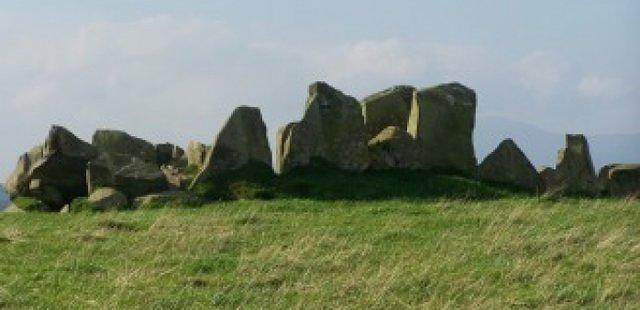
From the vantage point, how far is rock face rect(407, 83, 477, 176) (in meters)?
33.7

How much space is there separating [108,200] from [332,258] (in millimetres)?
13744

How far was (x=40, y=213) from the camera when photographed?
29062mm

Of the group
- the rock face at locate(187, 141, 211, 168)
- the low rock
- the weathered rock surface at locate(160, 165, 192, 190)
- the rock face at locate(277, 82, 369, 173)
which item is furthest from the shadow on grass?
the rock face at locate(187, 141, 211, 168)

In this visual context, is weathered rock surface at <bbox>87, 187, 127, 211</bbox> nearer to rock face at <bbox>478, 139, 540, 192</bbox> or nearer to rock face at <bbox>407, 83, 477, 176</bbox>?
rock face at <bbox>407, 83, 477, 176</bbox>

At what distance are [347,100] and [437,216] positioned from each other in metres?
10.6

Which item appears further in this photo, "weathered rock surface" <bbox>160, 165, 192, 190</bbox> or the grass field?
"weathered rock surface" <bbox>160, 165, 192, 190</bbox>

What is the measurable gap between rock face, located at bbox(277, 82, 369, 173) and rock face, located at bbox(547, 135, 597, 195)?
23.4ft

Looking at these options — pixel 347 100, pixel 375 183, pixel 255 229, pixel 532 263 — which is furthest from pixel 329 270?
pixel 347 100

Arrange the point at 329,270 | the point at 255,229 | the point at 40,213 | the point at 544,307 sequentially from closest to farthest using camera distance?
the point at 544,307
the point at 329,270
the point at 255,229
the point at 40,213

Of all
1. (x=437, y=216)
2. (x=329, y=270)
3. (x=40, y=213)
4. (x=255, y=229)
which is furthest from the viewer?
(x=40, y=213)

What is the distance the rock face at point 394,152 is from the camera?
32.9m

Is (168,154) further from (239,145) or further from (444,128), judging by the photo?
(444,128)

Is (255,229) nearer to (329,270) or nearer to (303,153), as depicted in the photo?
(329,270)

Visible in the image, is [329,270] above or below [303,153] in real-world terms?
below
